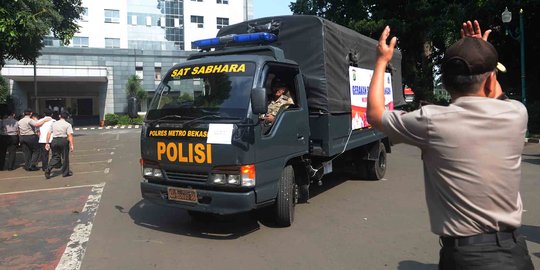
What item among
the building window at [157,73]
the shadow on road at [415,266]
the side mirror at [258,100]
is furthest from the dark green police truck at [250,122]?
the building window at [157,73]

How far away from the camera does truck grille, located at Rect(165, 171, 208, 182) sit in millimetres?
5414

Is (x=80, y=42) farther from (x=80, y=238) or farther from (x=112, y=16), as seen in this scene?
(x=80, y=238)

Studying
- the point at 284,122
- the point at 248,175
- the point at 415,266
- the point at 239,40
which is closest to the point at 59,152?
the point at 239,40

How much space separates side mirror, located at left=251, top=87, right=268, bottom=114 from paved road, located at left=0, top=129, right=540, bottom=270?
5.43 ft

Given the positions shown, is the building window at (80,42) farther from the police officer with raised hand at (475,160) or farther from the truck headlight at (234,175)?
the police officer with raised hand at (475,160)

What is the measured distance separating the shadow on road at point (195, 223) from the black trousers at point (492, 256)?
4066 mm

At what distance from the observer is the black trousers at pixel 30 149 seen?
1271cm

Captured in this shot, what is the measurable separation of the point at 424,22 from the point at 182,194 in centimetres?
2139

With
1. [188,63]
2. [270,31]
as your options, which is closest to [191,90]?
[188,63]

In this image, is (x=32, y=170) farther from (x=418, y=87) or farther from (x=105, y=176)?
(x=418, y=87)

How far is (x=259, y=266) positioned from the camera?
4.71 m

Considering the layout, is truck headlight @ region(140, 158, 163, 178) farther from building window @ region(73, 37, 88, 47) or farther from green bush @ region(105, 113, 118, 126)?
building window @ region(73, 37, 88, 47)

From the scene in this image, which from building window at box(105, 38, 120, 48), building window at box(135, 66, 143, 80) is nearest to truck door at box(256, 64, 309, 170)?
building window at box(135, 66, 143, 80)

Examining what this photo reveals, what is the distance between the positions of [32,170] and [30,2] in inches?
193
